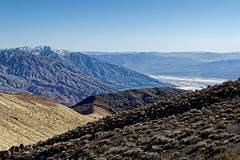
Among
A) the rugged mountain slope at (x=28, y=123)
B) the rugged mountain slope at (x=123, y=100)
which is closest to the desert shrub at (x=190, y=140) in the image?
the rugged mountain slope at (x=28, y=123)

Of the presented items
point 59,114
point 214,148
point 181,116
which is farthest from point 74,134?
point 59,114

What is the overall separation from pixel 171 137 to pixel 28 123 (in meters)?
40.0

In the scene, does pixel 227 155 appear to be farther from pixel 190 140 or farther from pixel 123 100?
pixel 123 100

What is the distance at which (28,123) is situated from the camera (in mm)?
50344

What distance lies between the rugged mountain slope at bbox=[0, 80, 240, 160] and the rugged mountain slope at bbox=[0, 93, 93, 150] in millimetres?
13095

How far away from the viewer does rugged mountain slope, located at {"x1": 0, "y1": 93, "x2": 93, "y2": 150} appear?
39562 mm

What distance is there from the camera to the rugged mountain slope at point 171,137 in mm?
14391

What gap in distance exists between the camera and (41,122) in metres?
53.3

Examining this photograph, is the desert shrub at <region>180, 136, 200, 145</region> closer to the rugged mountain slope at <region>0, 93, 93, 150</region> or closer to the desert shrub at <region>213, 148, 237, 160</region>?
the desert shrub at <region>213, 148, 237, 160</region>

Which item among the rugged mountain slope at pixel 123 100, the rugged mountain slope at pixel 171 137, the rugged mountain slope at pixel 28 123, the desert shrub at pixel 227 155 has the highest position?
the desert shrub at pixel 227 155

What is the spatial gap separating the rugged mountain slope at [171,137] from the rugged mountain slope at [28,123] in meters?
13.1

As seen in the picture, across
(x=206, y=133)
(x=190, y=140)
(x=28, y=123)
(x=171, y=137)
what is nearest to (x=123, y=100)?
(x=28, y=123)

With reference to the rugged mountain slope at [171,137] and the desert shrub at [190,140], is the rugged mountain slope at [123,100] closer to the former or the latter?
the rugged mountain slope at [171,137]

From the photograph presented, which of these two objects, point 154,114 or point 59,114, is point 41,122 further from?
point 154,114
